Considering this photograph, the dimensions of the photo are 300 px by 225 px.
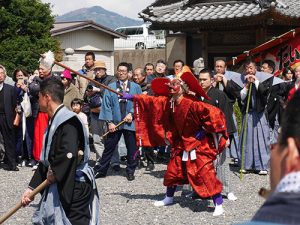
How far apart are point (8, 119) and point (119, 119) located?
1.93 m

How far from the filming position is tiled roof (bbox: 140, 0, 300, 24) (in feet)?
39.7

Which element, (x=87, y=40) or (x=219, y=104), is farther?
(x=87, y=40)

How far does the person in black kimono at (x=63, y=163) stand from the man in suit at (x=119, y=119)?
363 centimetres

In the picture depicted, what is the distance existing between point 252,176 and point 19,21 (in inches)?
357

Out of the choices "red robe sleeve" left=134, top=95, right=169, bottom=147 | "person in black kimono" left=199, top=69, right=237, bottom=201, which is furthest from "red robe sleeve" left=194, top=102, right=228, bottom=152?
"person in black kimono" left=199, top=69, right=237, bottom=201

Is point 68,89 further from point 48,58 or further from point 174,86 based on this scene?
point 174,86

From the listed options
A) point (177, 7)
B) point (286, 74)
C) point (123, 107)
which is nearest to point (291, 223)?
point (123, 107)

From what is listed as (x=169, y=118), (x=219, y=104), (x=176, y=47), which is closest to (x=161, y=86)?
(x=169, y=118)

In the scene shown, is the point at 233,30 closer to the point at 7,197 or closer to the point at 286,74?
the point at 286,74

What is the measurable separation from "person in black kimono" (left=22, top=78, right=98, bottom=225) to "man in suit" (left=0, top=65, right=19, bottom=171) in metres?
4.66

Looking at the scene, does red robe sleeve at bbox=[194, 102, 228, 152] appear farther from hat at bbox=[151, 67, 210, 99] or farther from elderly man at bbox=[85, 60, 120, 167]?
elderly man at bbox=[85, 60, 120, 167]

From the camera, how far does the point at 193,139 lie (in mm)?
6035

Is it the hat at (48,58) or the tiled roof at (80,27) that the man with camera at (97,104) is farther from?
the tiled roof at (80,27)

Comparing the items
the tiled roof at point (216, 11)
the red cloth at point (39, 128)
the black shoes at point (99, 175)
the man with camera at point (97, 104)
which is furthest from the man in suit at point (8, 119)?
the tiled roof at point (216, 11)
